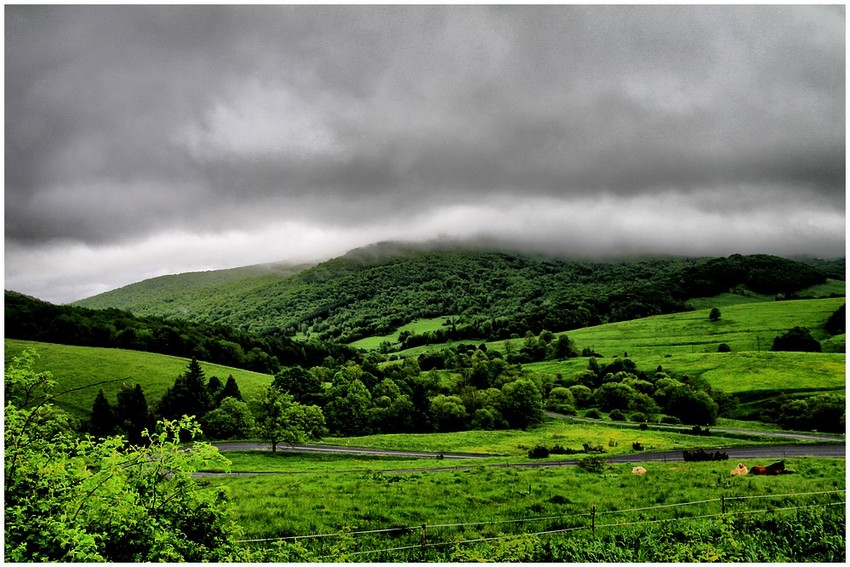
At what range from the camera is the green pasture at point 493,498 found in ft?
78.4

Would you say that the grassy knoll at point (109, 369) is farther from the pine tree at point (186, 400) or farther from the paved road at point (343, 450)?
the paved road at point (343, 450)

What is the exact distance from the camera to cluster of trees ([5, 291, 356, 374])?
432 ft

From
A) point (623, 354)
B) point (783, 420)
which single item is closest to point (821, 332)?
point (623, 354)

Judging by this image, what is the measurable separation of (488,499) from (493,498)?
642mm

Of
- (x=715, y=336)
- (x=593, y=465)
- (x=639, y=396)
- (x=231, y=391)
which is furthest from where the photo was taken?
(x=715, y=336)

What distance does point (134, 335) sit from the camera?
457 ft

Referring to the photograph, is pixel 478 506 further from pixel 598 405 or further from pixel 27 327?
pixel 27 327

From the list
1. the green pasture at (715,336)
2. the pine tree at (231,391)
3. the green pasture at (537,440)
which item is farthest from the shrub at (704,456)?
the green pasture at (715,336)

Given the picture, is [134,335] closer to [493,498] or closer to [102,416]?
[102,416]

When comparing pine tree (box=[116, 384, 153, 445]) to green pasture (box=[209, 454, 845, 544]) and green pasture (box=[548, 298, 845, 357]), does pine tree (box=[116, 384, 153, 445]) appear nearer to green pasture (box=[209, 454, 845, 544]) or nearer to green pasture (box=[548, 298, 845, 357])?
green pasture (box=[209, 454, 845, 544])

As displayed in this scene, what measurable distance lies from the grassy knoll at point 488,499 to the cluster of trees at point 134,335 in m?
113

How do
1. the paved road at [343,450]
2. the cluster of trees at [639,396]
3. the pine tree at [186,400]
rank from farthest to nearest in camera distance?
the cluster of trees at [639,396] < the pine tree at [186,400] < the paved road at [343,450]

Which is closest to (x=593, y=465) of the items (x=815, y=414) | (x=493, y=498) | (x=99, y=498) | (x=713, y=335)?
(x=493, y=498)

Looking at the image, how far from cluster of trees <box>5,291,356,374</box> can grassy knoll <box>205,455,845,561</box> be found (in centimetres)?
11345
